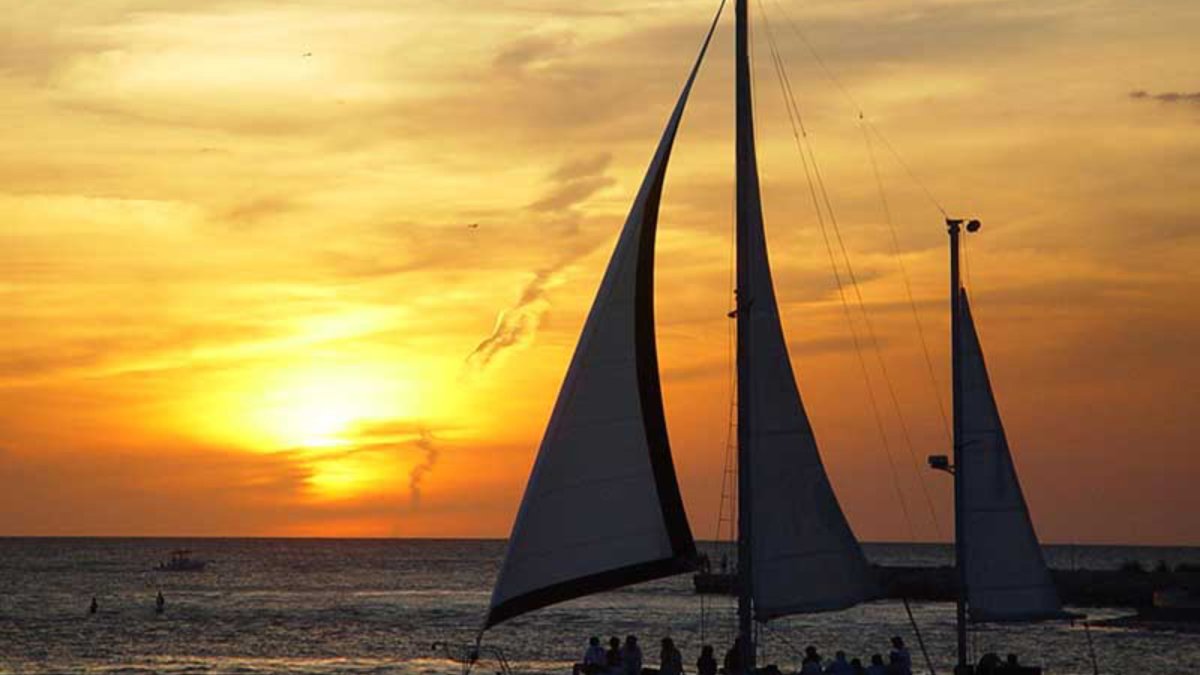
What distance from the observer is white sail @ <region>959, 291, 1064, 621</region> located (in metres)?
36.9

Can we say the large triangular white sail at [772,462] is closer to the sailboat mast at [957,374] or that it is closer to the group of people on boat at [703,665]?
the group of people on boat at [703,665]

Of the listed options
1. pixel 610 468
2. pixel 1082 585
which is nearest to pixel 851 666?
pixel 610 468

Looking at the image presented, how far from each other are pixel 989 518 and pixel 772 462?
419 inches

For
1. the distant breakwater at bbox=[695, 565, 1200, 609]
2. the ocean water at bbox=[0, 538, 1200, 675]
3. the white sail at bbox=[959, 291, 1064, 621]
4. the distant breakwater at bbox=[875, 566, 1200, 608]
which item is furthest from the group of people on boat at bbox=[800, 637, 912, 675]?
the distant breakwater at bbox=[875, 566, 1200, 608]

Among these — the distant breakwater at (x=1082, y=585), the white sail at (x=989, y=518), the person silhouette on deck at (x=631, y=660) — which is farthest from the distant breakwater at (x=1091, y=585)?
the person silhouette on deck at (x=631, y=660)

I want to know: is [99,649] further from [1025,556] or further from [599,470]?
[599,470]

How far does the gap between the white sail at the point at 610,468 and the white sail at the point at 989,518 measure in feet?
37.4

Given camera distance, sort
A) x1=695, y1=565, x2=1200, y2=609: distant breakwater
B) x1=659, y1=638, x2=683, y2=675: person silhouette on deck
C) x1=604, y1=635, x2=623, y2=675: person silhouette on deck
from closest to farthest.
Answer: x1=659, y1=638, x2=683, y2=675: person silhouette on deck < x1=604, y1=635, x2=623, y2=675: person silhouette on deck < x1=695, y1=565, x2=1200, y2=609: distant breakwater

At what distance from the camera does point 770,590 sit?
1080 inches

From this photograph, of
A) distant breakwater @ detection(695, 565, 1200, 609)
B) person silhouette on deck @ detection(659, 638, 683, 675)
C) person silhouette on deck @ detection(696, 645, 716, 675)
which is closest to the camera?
person silhouette on deck @ detection(659, 638, 683, 675)

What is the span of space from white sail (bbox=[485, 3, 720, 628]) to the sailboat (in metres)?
0.02

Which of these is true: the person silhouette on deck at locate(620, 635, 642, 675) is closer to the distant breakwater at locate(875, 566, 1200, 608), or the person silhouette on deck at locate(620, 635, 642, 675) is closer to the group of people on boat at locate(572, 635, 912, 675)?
the group of people on boat at locate(572, 635, 912, 675)

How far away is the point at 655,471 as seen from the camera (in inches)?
1071

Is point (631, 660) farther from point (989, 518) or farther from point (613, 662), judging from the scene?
point (989, 518)
